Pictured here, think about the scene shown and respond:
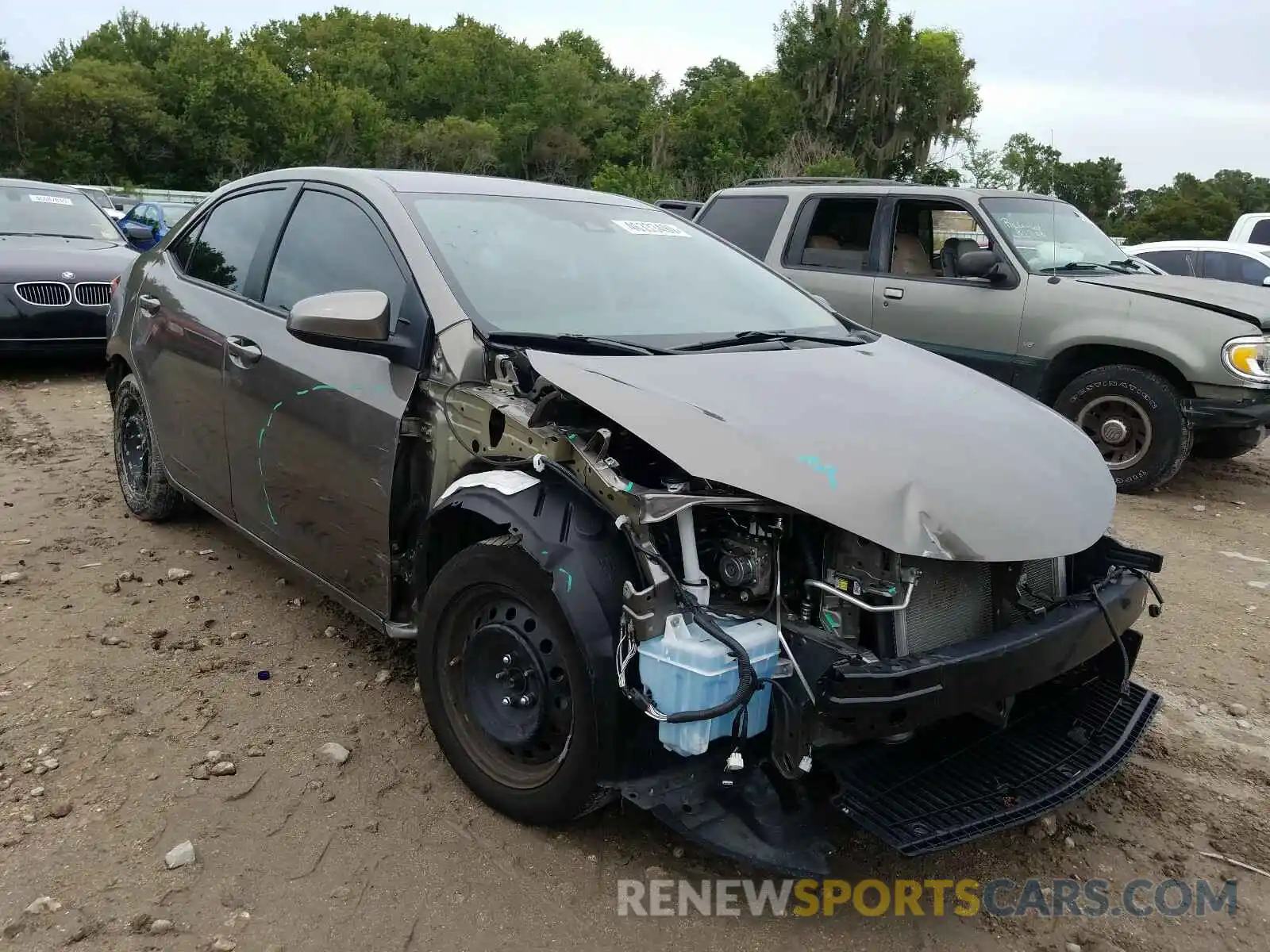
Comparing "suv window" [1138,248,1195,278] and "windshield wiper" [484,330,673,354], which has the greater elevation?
"suv window" [1138,248,1195,278]

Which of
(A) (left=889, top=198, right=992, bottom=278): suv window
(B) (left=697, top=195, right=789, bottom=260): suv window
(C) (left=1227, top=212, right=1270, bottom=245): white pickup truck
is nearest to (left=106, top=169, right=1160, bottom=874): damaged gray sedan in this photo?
(A) (left=889, top=198, right=992, bottom=278): suv window

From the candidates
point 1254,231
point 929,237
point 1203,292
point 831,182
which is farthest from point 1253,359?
point 1254,231

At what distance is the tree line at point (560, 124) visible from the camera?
39.4 meters

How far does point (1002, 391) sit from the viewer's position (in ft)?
10.3

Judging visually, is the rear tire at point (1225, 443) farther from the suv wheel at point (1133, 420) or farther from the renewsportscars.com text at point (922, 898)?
the renewsportscars.com text at point (922, 898)

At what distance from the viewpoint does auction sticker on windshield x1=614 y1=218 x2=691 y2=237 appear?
144 inches

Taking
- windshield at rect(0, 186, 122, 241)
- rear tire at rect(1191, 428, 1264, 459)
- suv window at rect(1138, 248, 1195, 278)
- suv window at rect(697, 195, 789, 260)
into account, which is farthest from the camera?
suv window at rect(1138, 248, 1195, 278)

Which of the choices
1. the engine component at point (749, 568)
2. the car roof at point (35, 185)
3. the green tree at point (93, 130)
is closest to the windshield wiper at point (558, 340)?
the engine component at point (749, 568)

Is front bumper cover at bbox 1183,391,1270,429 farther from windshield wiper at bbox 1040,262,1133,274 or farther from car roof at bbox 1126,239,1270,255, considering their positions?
car roof at bbox 1126,239,1270,255

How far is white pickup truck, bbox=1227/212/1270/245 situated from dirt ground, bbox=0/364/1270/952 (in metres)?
11.6

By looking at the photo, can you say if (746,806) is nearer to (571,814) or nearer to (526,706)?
(571,814)

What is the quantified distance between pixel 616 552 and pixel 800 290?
6.44ft

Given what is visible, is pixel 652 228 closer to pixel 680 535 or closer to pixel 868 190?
pixel 680 535

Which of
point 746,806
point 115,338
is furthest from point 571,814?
point 115,338
